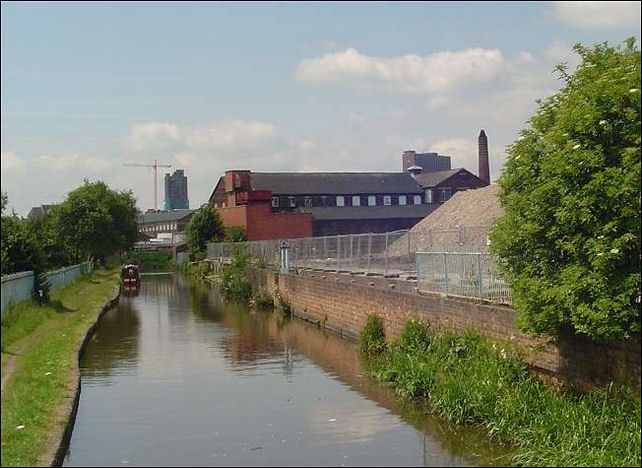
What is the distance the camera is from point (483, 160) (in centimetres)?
9225

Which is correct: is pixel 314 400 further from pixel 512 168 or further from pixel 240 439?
pixel 512 168

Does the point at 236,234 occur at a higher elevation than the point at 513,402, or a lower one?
higher

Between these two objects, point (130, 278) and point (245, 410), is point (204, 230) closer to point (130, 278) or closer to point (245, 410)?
point (130, 278)

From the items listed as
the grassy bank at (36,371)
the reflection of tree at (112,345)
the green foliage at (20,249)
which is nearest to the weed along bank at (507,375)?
the grassy bank at (36,371)

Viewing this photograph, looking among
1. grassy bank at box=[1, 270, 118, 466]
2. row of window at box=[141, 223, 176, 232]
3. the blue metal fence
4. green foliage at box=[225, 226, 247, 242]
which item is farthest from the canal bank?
row of window at box=[141, 223, 176, 232]

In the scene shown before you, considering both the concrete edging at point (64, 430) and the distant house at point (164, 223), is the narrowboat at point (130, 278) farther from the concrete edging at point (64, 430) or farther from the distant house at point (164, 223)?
the distant house at point (164, 223)

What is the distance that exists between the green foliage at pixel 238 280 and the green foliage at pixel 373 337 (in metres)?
22.3

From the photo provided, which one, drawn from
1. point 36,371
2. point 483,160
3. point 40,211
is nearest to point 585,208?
point 36,371

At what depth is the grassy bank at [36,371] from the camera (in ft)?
38.3

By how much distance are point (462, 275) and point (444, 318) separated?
1.04 metres

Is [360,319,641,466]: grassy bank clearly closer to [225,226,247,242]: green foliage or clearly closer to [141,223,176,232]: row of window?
[225,226,247,242]: green foliage

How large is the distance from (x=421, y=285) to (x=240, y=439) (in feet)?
30.6

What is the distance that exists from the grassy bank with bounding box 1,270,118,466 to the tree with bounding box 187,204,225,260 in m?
50.4

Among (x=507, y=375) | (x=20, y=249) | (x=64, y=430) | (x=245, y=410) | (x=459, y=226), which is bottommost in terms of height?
(x=245, y=410)
